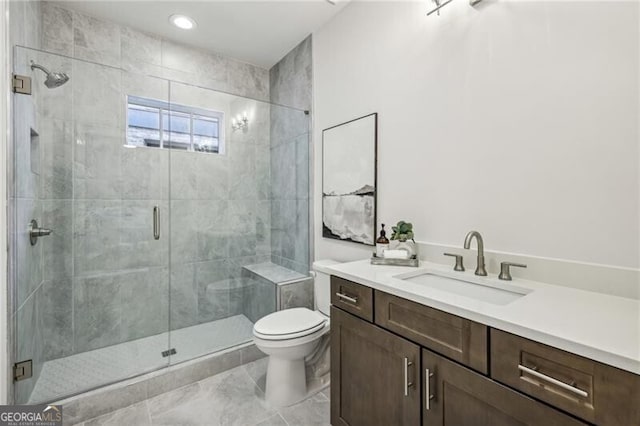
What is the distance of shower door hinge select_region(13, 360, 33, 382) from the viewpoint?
5.00ft

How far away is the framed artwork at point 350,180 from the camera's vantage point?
6.36 ft

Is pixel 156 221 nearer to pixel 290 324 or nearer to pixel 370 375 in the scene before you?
pixel 290 324

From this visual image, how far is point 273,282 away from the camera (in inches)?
95.1

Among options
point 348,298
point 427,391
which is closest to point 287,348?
point 348,298

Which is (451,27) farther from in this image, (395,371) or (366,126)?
(395,371)

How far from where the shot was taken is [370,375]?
1257mm

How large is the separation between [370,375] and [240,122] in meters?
2.26

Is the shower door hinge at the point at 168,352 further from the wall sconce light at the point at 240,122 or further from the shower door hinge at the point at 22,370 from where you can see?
the wall sconce light at the point at 240,122

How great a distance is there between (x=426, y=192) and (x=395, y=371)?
0.93 metres

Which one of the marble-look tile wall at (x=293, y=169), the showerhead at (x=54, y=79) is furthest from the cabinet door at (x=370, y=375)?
the showerhead at (x=54, y=79)

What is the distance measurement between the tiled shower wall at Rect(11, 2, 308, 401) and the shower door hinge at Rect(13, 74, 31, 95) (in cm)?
7

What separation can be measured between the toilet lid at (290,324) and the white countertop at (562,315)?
0.69 metres

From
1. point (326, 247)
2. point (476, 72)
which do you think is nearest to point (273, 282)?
point (326, 247)

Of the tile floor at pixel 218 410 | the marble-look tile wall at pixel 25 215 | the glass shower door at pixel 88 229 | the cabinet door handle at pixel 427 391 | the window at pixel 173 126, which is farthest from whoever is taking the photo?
the window at pixel 173 126
